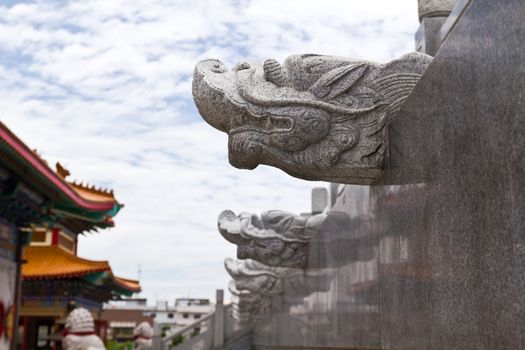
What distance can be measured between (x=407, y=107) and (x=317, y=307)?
4863 millimetres

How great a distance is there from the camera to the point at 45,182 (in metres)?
13.5

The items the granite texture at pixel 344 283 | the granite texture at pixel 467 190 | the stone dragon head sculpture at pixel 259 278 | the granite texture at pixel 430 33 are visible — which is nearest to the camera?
the granite texture at pixel 467 190

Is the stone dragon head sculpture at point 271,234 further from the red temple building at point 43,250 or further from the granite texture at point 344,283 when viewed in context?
the red temple building at point 43,250

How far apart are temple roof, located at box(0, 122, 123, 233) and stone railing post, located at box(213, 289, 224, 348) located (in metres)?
4.08

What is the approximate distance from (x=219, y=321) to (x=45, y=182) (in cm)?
1022

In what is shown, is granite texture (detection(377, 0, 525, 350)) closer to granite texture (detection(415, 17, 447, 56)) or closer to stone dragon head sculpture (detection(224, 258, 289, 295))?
granite texture (detection(415, 17, 447, 56))

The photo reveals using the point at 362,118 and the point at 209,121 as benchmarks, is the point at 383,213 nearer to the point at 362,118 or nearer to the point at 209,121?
the point at 362,118

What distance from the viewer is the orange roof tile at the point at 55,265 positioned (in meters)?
22.9

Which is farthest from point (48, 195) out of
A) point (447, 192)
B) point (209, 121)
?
point (447, 192)

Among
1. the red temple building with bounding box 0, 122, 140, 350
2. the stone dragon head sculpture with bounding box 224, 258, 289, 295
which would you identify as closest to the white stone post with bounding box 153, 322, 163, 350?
the red temple building with bounding box 0, 122, 140, 350

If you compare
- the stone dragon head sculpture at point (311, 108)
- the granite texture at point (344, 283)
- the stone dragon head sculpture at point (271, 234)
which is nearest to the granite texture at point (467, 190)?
the stone dragon head sculpture at point (311, 108)

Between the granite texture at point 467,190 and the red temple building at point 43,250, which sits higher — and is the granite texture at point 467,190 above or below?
below

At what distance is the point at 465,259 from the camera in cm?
212

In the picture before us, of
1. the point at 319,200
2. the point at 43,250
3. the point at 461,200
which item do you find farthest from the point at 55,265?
the point at 461,200
